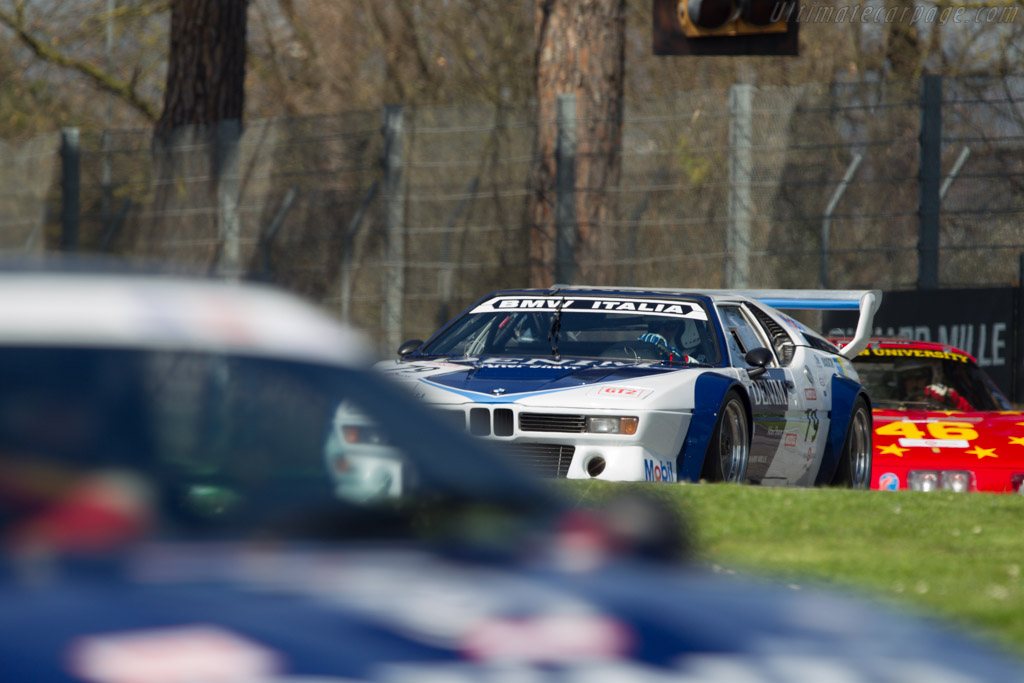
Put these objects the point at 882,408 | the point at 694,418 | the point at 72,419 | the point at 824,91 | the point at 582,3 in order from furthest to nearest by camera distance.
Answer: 1. the point at 582,3
2. the point at 824,91
3. the point at 882,408
4. the point at 694,418
5. the point at 72,419

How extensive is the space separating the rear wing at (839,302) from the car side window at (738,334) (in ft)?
0.79

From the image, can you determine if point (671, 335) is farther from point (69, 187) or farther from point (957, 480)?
point (69, 187)

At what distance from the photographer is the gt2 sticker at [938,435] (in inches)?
366

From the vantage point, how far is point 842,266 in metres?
14.6

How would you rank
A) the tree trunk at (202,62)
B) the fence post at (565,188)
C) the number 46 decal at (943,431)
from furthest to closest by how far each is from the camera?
the tree trunk at (202,62), the fence post at (565,188), the number 46 decal at (943,431)

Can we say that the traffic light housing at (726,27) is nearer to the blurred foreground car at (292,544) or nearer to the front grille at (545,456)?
the front grille at (545,456)

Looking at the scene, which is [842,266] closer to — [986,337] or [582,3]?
[986,337]

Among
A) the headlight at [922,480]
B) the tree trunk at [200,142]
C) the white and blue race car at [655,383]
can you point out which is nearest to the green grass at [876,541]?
the white and blue race car at [655,383]

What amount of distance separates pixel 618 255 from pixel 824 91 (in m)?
2.47

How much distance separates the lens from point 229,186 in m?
17.5

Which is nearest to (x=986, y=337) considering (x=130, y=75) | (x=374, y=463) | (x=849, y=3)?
(x=849, y=3)

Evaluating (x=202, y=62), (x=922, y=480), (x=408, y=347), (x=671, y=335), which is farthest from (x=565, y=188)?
(x=922, y=480)

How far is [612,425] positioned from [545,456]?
0.43 m

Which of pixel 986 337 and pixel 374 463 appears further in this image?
pixel 986 337
